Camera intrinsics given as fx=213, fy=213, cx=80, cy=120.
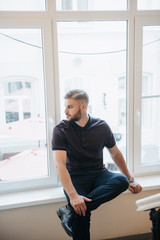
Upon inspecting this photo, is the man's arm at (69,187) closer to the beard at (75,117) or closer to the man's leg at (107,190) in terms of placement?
the man's leg at (107,190)

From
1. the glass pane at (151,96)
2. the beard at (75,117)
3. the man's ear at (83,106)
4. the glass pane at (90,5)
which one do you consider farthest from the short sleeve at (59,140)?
the glass pane at (90,5)

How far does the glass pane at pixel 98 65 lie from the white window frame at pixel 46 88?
124 mm

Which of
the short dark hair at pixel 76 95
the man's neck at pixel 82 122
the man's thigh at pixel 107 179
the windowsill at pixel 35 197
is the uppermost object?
the short dark hair at pixel 76 95

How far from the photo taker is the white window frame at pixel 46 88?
1695 mm

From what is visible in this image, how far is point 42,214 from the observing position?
177cm

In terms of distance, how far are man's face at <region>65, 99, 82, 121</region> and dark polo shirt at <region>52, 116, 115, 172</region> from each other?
0.19ft

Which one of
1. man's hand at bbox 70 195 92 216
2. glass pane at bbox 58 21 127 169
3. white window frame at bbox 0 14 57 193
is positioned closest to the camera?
man's hand at bbox 70 195 92 216

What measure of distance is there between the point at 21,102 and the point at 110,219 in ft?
4.29

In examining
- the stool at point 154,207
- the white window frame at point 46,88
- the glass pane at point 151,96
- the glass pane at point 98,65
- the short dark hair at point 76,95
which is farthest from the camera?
the glass pane at point 151,96

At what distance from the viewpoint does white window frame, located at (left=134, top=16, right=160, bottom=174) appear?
1887 mm

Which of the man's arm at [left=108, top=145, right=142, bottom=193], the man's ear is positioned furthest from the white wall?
the man's ear

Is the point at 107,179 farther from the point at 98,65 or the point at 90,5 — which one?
the point at 90,5

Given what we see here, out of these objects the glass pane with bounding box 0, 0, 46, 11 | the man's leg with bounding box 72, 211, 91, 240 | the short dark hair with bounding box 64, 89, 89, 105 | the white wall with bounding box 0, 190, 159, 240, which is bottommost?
the white wall with bounding box 0, 190, 159, 240

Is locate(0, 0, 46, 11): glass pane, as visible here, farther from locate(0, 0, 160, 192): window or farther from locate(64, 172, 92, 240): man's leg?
locate(64, 172, 92, 240): man's leg
